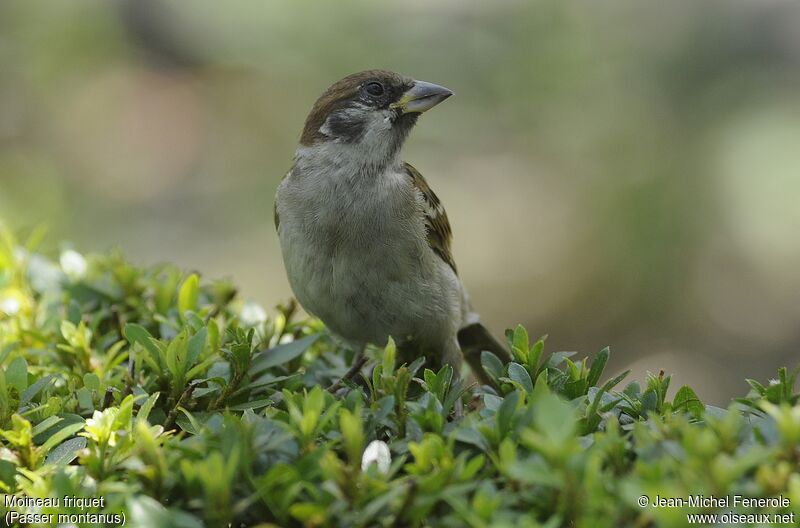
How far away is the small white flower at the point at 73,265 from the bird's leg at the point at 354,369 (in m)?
1.00

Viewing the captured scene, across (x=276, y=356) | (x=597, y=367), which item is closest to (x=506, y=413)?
(x=597, y=367)

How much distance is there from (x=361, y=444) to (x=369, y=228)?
53.2 inches

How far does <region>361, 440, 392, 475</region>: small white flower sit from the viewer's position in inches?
63.9

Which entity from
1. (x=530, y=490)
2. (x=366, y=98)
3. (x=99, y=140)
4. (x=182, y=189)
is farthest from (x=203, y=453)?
(x=99, y=140)

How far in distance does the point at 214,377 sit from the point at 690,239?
4370mm

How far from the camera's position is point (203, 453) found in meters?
1.60

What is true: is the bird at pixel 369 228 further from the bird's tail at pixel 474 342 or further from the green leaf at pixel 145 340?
the green leaf at pixel 145 340

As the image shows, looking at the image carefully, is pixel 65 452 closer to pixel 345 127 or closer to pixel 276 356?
pixel 276 356

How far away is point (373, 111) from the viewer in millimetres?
3076

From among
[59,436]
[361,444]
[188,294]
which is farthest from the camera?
[188,294]

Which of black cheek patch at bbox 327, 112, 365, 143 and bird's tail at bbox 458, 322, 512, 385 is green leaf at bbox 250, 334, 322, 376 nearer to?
black cheek patch at bbox 327, 112, 365, 143

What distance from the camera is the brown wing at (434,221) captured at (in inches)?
121

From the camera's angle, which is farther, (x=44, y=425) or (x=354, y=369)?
(x=354, y=369)

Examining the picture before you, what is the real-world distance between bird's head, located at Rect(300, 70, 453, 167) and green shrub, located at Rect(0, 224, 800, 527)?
3.00ft
